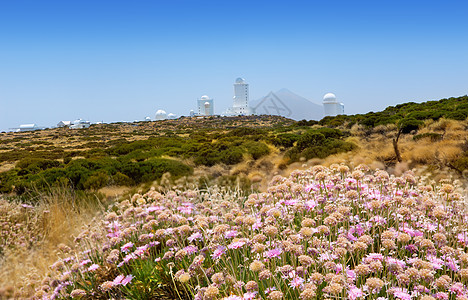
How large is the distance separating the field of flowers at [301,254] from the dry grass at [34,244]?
68cm

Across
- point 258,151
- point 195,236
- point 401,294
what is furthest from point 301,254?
point 258,151

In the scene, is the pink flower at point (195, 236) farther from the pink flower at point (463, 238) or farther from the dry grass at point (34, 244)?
the pink flower at point (463, 238)

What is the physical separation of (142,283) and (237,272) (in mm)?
915

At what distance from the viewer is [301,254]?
195cm

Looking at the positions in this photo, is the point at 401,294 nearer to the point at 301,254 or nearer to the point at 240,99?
the point at 301,254

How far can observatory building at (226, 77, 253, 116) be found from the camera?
371 ft

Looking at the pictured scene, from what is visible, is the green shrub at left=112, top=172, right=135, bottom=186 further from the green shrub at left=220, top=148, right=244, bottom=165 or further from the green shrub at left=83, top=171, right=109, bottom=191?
the green shrub at left=220, top=148, right=244, bottom=165

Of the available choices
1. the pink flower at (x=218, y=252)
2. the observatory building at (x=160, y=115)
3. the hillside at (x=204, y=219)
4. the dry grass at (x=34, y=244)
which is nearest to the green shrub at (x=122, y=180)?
the hillside at (x=204, y=219)

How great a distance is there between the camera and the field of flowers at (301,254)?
1704 millimetres

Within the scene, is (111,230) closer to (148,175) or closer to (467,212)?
(467,212)

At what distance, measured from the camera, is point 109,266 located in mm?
2877

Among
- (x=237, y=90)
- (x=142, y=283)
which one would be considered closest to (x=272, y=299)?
(x=142, y=283)

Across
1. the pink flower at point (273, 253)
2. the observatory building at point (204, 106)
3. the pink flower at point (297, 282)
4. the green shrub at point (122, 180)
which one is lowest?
the green shrub at point (122, 180)

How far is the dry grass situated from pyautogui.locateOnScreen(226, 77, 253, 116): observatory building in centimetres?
10624
